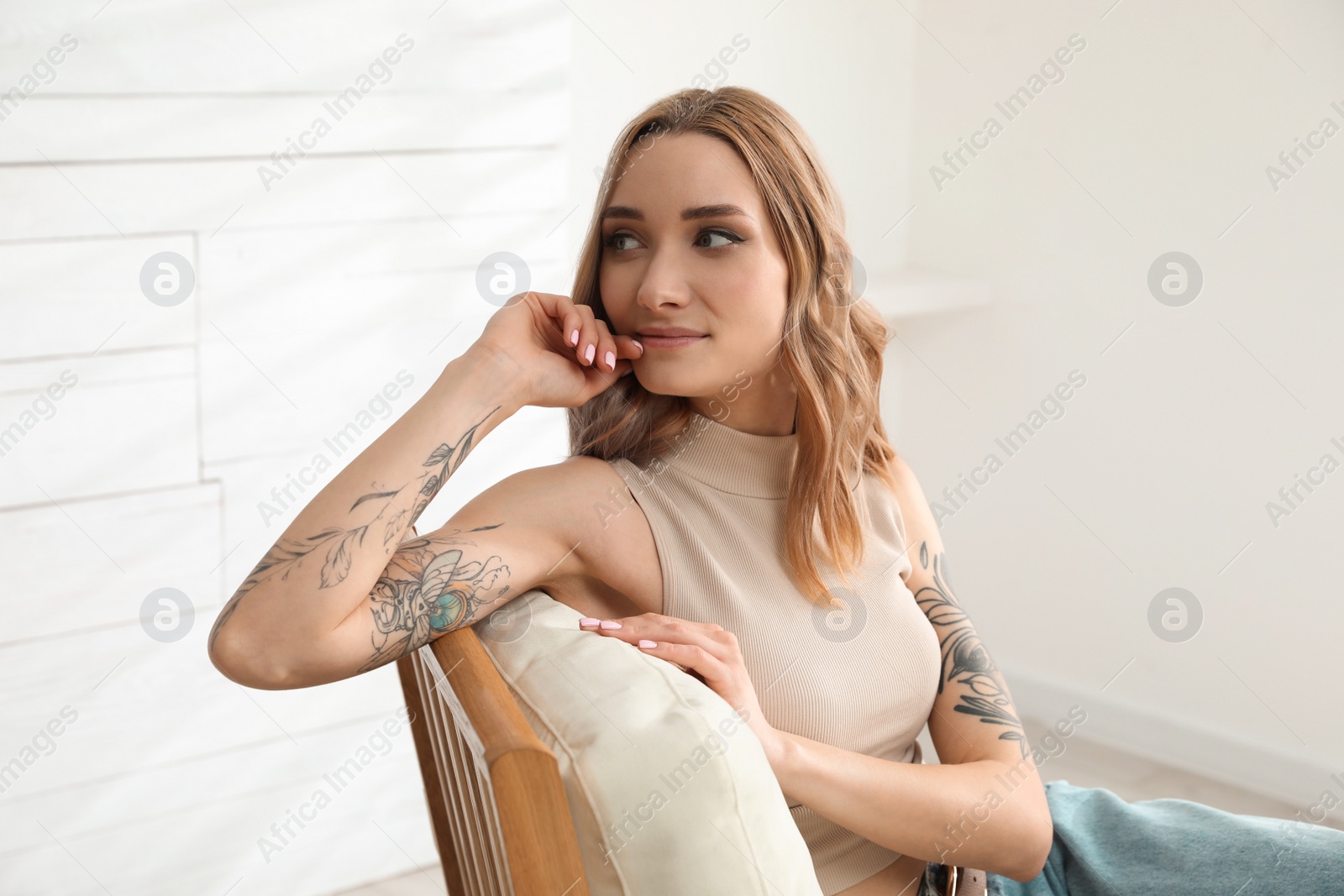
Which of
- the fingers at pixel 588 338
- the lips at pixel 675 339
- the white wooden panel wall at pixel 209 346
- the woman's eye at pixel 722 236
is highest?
the woman's eye at pixel 722 236

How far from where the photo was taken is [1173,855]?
1.33 metres

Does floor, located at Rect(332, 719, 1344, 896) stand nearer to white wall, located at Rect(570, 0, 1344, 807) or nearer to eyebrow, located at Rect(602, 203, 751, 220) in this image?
white wall, located at Rect(570, 0, 1344, 807)

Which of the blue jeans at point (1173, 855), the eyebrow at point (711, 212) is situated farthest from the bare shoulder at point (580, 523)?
the blue jeans at point (1173, 855)

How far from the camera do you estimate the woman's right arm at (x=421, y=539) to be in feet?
3.46

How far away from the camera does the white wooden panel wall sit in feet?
6.14

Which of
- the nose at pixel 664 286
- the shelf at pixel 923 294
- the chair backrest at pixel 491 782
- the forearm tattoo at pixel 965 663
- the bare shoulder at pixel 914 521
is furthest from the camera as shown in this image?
the shelf at pixel 923 294

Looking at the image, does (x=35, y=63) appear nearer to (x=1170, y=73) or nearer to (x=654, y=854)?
(x=654, y=854)

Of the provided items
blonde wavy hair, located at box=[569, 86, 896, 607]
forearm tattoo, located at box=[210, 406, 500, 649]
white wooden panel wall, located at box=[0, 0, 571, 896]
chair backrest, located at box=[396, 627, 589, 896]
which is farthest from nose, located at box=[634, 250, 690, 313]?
white wooden panel wall, located at box=[0, 0, 571, 896]

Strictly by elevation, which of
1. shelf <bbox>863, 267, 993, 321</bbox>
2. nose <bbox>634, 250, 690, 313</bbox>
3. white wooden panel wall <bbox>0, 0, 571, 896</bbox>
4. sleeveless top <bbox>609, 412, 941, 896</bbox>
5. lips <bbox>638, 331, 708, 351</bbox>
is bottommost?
white wooden panel wall <bbox>0, 0, 571, 896</bbox>

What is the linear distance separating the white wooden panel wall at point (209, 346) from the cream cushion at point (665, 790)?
130 centimetres

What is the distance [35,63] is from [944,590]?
158 centimetres

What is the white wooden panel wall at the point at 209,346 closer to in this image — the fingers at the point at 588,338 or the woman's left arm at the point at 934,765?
the fingers at the point at 588,338

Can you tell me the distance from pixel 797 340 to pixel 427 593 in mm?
540

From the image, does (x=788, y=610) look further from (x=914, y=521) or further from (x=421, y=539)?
(x=421, y=539)
